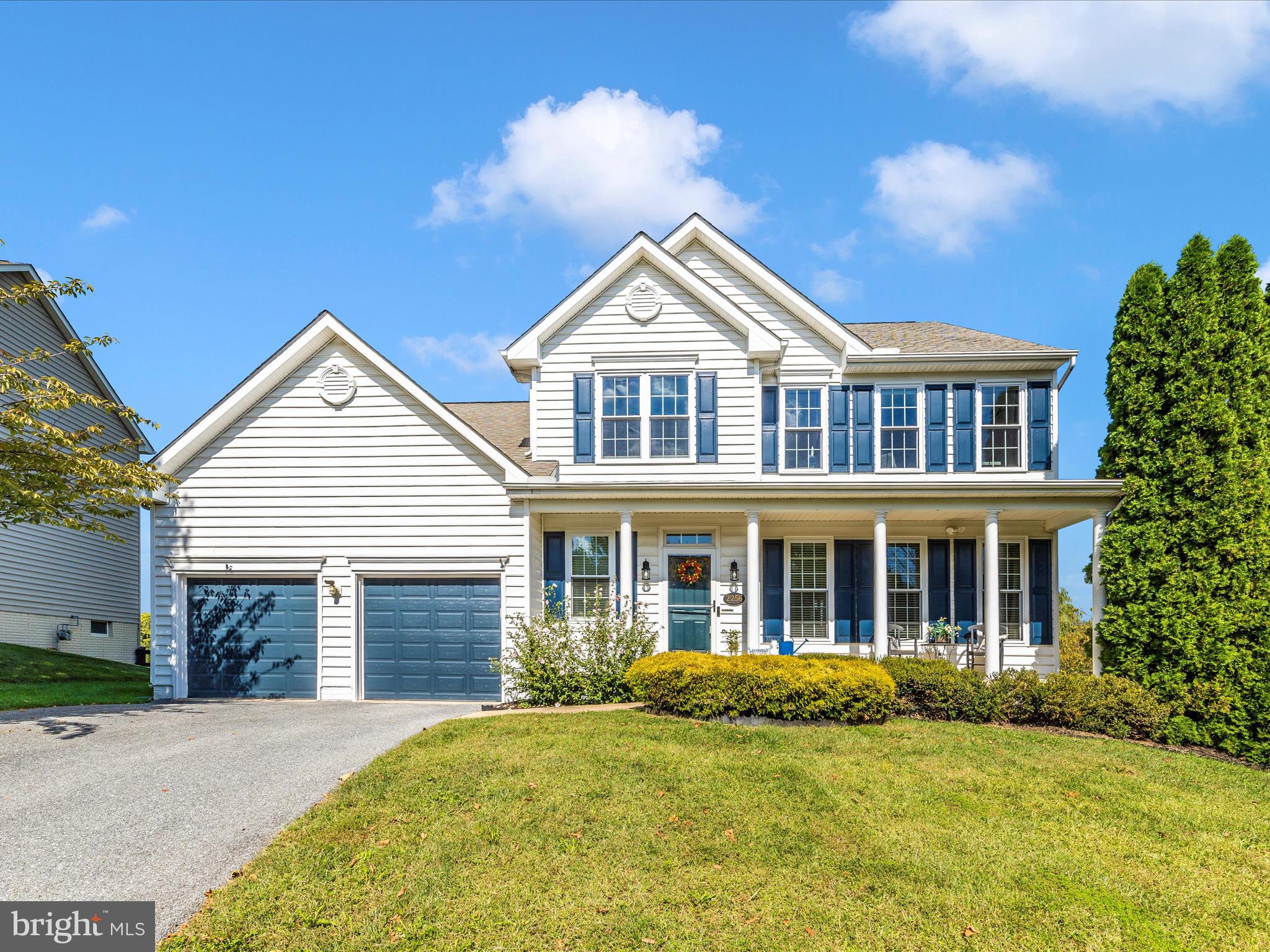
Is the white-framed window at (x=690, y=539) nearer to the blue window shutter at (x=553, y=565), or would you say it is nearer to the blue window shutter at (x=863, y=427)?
the blue window shutter at (x=553, y=565)

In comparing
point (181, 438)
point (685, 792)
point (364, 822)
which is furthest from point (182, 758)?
point (181, 438)

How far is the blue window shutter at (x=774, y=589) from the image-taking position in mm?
15523

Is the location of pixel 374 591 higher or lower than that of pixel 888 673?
higher

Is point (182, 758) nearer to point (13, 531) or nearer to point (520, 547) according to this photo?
point (520, 547)

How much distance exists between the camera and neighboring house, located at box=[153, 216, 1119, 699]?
13.8m

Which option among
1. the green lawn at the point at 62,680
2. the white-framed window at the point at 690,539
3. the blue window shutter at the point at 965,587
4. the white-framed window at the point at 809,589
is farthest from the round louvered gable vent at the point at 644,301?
the green lawn at the point at 62,680

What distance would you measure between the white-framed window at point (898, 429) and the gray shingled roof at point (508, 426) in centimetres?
624

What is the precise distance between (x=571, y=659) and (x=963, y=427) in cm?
851

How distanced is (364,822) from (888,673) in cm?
796

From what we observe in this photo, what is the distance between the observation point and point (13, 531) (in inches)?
728

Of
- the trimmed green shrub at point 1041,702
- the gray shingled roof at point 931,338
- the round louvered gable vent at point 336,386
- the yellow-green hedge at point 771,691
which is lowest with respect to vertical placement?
the trimmed green shrub at point 1041,702

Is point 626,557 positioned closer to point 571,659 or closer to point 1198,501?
point 571,659

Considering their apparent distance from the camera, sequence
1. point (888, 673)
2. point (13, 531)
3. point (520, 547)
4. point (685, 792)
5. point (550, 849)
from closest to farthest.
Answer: point (550, 849) < point (685, 792) < point (888, 673) < point (520, 547) < point (13, 531)

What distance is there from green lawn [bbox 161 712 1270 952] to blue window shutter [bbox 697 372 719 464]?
6155 millimetres
